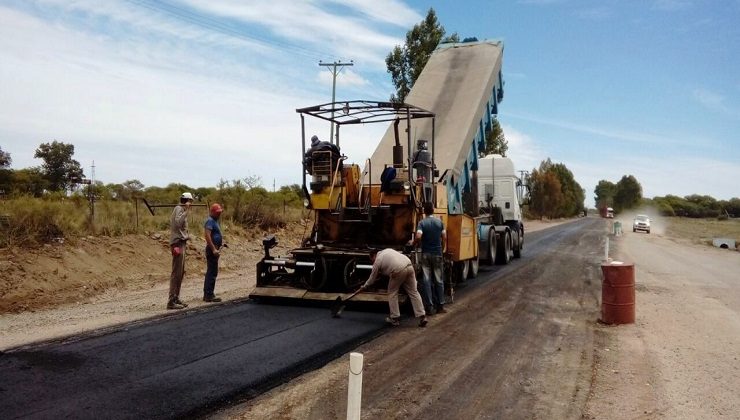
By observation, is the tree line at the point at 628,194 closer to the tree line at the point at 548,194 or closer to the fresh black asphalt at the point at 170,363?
the tree line at the point at 548,194

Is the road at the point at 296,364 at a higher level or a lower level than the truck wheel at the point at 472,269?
lower

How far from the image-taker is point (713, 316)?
31.0ft

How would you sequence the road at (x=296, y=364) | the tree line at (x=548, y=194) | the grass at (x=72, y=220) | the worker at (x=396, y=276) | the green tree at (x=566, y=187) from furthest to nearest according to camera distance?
1. the green tree at (x=566, y=187)
2. the tree line at (x=548, y=194)
3. the grass at (x=72, y=220)
4. the worker at (x=396, y=276)
5. the road at (x=296, y=364)

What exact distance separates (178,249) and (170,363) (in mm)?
3492

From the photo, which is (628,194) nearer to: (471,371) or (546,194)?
(546,194)

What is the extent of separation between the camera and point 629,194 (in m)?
111

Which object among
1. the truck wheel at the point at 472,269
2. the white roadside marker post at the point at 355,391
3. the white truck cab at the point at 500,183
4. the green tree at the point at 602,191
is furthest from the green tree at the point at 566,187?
the white roadside marker post at the point at 355,391

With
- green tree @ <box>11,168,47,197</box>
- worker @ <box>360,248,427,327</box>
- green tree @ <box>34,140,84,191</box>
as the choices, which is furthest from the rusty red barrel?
green tree @ <box>34,140,84,191</box>

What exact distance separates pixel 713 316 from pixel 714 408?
5.27 m

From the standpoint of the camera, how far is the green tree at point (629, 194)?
11044cm

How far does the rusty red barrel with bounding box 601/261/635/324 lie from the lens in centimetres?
827

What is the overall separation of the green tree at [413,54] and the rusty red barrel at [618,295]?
2034 centimetres

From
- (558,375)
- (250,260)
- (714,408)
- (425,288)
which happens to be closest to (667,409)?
(714,408)

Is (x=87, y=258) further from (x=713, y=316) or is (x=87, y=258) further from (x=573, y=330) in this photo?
(x=713, y=316)
